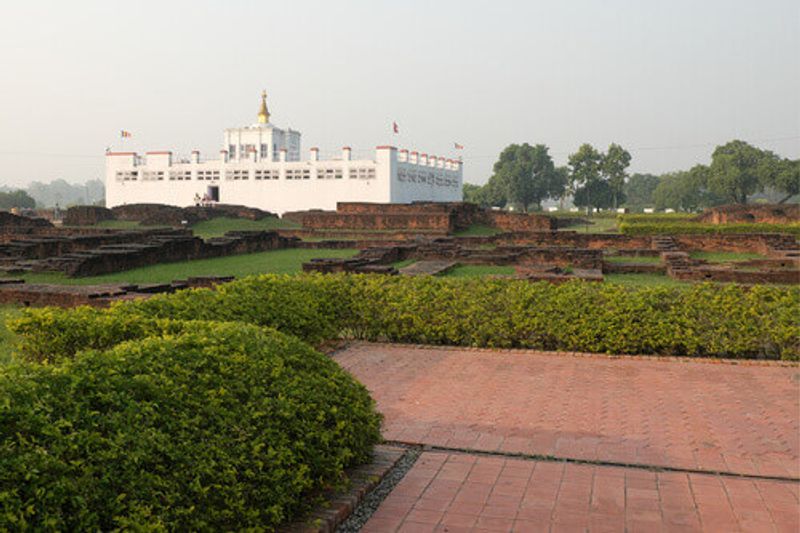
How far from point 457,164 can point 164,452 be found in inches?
1976

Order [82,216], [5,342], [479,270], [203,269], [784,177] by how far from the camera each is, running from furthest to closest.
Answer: [784,177] → [82,216] → [479,270] → [203,269] → [5,342]

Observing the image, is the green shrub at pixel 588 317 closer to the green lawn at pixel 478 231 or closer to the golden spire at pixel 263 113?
the green lawn at pixel 478 231

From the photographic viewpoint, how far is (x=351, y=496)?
3.38 m

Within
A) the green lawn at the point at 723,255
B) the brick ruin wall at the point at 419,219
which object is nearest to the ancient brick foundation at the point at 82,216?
the brick ruin wall at the point at 419,219

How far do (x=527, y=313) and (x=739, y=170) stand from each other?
2299 inches

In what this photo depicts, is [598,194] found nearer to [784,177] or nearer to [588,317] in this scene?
[784,177]

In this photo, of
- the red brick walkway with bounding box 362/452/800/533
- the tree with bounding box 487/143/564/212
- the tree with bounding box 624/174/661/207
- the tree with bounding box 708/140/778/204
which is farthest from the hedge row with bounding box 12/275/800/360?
the tree with bounding box 624/174/661/207

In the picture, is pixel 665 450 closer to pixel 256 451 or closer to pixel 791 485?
pixel 791 485

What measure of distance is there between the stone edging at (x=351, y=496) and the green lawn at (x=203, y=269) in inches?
330


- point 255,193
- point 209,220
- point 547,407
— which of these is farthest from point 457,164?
point 547,407

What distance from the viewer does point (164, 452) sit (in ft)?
8.25

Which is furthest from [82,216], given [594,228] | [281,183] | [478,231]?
[594,228]

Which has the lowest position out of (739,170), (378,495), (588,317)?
(378,495)

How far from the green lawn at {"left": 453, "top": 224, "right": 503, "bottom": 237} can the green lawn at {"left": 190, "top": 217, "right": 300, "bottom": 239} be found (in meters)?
6.62
